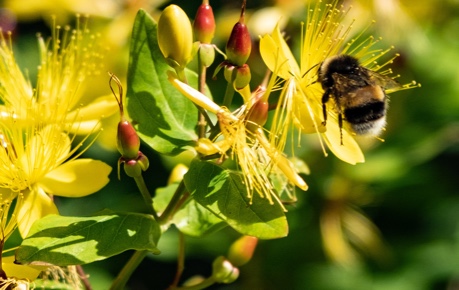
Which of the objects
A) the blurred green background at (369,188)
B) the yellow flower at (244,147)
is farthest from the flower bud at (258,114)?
the blurred green background at (369,188)

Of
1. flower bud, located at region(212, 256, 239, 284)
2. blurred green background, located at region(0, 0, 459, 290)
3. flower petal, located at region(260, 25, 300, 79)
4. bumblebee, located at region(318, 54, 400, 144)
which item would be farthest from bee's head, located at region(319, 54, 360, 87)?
blurred green background, located at region(0, 0, 459, 290)

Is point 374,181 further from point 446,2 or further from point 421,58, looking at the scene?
point 446,2

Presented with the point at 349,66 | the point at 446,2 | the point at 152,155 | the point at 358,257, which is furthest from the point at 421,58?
the point at 349,66

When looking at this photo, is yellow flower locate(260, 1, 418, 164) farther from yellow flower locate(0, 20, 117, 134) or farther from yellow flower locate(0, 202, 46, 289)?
yellow flower locate(0, 202, 46, 289)

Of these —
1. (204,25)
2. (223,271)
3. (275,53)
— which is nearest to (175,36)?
(204,25)

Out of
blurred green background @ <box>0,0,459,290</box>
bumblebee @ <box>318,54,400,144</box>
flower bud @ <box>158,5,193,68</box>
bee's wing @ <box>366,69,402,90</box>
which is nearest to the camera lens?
flower bud @ <box>158,5,193,68</box>
